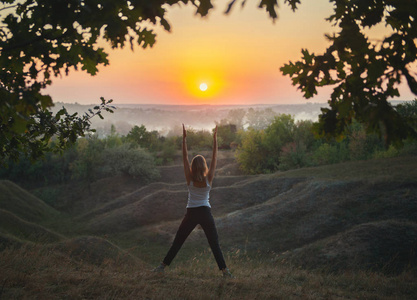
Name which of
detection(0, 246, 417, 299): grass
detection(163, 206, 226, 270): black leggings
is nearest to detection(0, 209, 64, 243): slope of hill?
detection(0, 246, 417, 299): grass

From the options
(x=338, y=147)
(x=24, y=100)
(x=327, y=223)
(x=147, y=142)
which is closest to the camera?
(x=24, y=100)

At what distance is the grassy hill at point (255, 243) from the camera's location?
6.24 m

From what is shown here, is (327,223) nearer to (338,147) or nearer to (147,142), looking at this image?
(338,147)

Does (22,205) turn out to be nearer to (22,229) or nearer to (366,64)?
(22,229)

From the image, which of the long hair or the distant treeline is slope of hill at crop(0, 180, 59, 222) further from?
the long hair

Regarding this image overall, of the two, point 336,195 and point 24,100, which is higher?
point 24,100

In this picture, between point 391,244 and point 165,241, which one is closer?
point 391,244

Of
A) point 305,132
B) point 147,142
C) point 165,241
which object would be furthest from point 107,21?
point 147,142

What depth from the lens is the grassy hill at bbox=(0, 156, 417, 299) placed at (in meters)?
6.24

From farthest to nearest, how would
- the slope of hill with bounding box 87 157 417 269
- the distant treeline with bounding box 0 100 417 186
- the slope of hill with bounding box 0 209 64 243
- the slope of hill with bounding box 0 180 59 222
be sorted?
the distant treeline with bounding box 0 100 417 186, the slope of hill with bounding box 0 180 59 222, the slope of hill with bounding box 0 209 64 243, the slope of hill with bounding box 87 157 417 269

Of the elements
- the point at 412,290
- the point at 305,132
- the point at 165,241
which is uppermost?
the point at 305,132

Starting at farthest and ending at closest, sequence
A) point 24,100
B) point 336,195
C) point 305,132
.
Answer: point 305,132, point 336,195, point 24,100

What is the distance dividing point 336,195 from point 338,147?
915 inches

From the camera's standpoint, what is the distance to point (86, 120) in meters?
7.15
